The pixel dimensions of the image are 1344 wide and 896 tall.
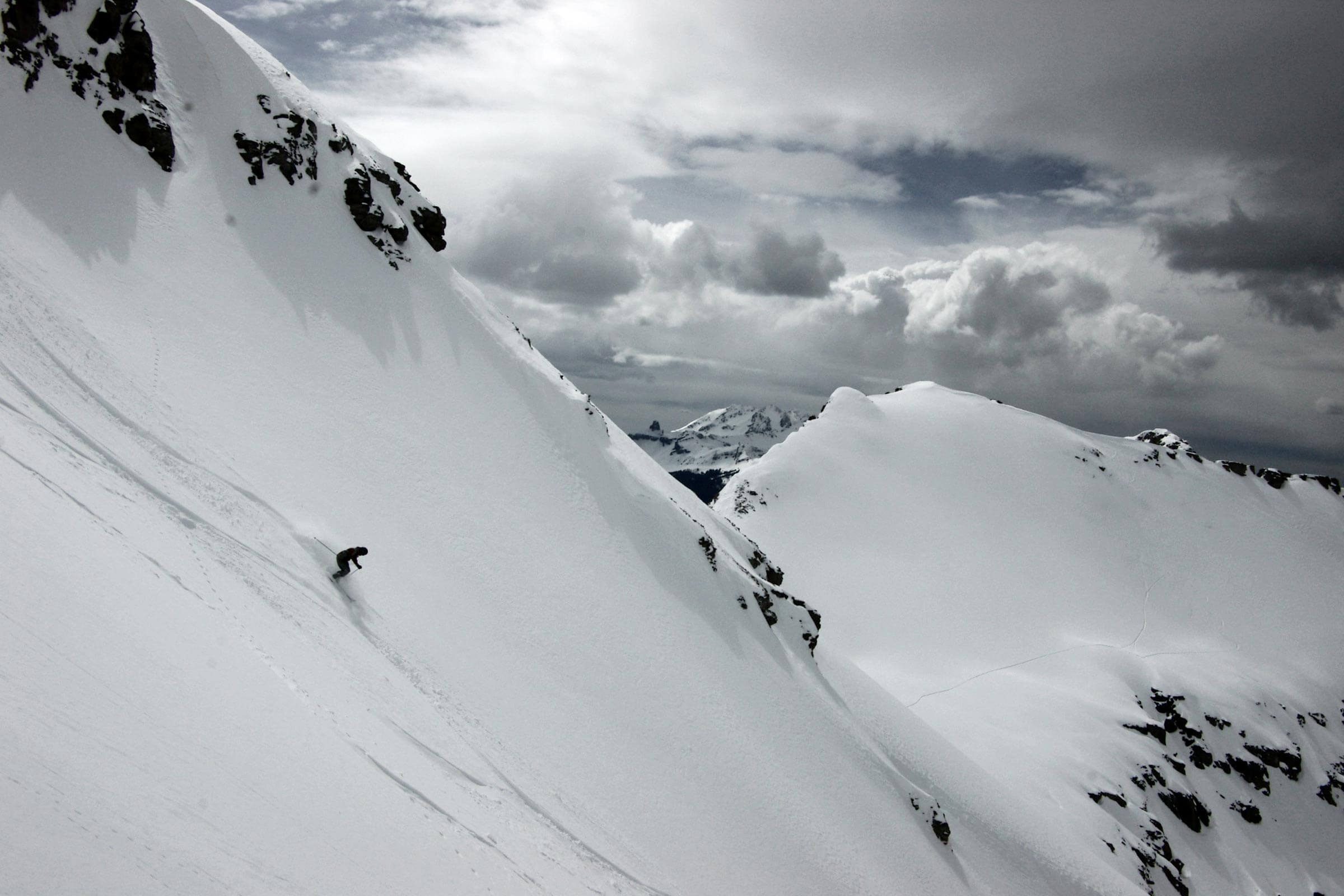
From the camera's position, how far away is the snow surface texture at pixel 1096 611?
62.0 meters

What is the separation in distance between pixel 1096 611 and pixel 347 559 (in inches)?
3660

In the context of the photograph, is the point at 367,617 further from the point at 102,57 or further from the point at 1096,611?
the point at 1096,611

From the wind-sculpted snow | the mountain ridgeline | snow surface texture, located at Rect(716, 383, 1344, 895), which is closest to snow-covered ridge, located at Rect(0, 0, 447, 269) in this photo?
the wind-sculpted snow

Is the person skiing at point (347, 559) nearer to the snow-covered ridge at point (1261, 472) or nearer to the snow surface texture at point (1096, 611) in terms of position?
the snow surface texture at point (1096, 611)

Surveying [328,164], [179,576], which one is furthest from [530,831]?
[328,164]

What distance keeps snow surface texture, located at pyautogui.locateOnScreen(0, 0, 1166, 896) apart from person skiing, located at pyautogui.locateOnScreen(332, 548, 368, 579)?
41 centimetres

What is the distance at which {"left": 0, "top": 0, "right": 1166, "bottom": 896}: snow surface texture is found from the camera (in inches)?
470

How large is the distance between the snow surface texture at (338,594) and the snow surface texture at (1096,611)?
44.5 ft

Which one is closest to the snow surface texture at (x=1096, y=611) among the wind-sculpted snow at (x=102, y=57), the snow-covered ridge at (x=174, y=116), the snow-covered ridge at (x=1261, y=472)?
the snow-covered ridge at (x=1261, y=472)

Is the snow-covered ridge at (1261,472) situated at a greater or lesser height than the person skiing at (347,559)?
greater

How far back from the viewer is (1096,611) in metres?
88.9

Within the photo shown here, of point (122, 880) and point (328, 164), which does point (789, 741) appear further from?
point (328, 164)

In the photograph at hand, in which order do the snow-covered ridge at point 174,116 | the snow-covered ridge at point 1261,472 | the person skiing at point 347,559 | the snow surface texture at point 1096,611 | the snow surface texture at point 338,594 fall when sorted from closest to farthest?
the snow surface texture at point 338,594
the person skiing at point 347,559
the snow-covered ridge at point 174,116
the snow surface texture at point 1096,611
the snow-covered ridge at point 1261,472

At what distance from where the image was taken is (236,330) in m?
32.3
